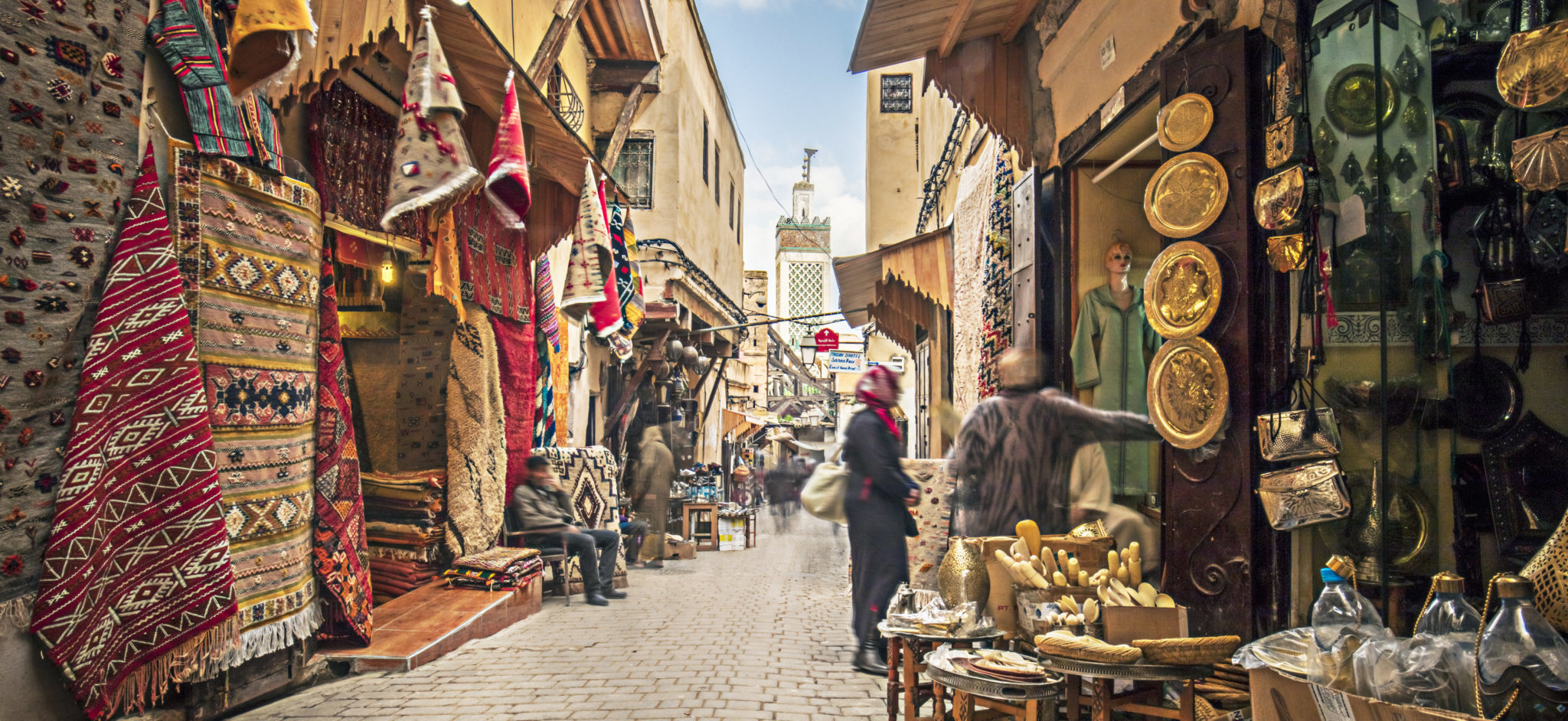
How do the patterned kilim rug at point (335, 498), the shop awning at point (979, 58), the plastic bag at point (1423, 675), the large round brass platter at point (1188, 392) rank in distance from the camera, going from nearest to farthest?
1. the plastic bag at point (1423, 675)
2. the large round brass platter at point (1188, 392)
3. the patterned kilim rug at point (335, 498)
4. the shop awning at point (979, 58)

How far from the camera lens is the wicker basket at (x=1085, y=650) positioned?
8.12 feet

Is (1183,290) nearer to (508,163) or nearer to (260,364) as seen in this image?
(508,163)

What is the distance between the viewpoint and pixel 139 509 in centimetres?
295

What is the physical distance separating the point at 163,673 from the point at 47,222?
1.70 metres

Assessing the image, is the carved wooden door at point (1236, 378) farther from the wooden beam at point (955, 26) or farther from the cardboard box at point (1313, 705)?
the wooden beam at point (955, 26)

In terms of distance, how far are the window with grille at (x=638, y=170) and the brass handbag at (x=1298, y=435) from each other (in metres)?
12.3

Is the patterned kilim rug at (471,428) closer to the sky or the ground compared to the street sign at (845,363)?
closer to the ground

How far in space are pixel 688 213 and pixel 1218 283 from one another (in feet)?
41.8

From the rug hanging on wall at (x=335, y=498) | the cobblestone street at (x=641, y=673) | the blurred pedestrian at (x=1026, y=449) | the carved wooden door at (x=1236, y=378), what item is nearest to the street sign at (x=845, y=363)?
the cobblestone street at (x=641, y=673)

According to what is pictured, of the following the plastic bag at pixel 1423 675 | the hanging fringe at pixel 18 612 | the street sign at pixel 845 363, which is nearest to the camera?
the plastic bag at pixel 1423 675

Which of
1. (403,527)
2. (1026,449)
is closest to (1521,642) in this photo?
(1026,449)

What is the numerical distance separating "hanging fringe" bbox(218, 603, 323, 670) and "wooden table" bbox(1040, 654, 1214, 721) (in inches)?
131

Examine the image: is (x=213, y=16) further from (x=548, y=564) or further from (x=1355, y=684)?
(x=548, y=564)

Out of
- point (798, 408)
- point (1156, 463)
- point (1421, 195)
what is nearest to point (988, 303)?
point (1156, 463)
